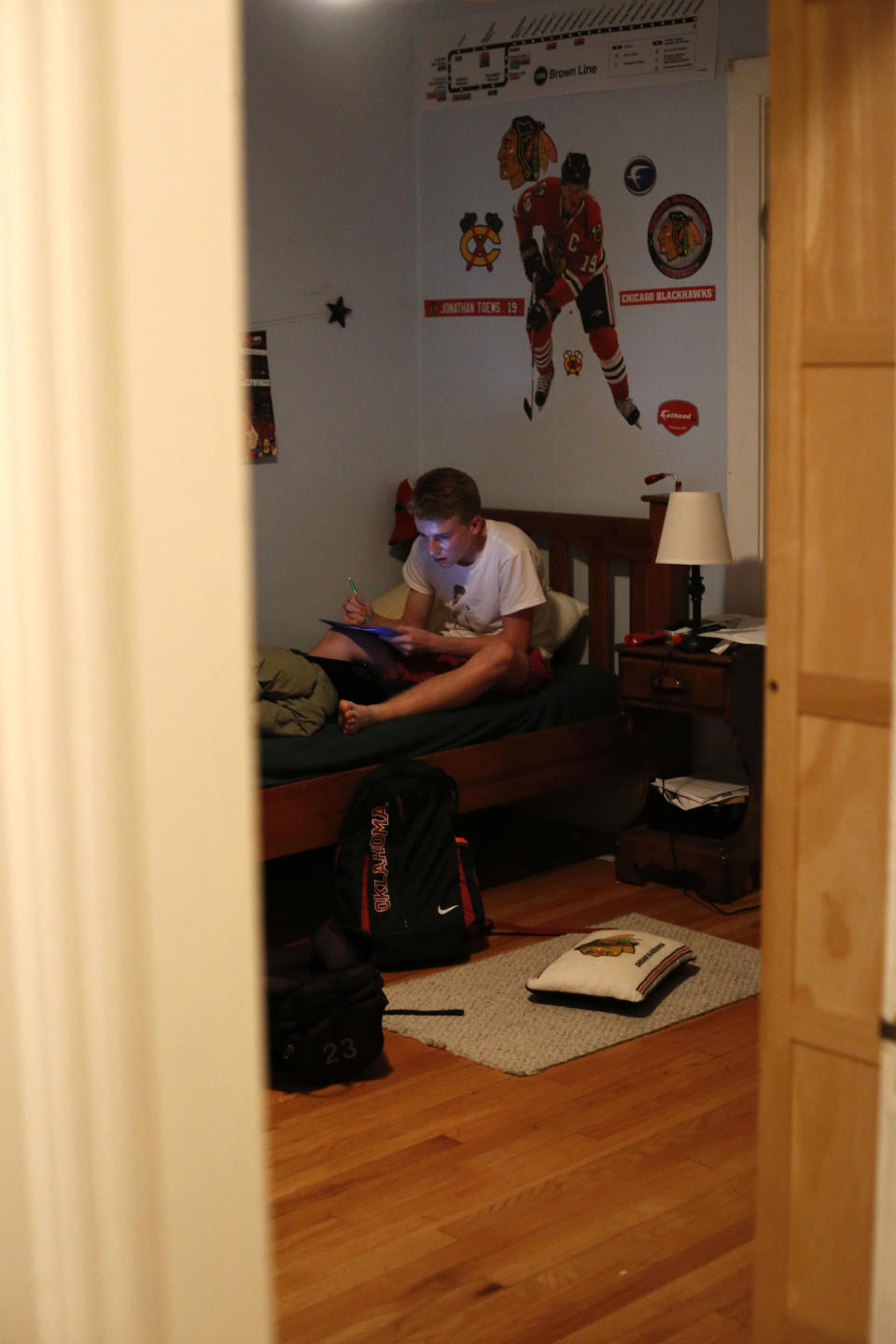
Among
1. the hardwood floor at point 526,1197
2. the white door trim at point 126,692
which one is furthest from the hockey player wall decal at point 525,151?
the white door trim at point 126,692

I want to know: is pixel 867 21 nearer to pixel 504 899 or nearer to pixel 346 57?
pixel 504 899

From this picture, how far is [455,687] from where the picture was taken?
14.0ft

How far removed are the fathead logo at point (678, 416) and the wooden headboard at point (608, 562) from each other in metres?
0.24

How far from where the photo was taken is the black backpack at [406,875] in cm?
374

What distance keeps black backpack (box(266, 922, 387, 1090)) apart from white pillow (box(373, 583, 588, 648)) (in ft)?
6.01

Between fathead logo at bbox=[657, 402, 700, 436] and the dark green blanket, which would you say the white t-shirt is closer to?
the dark green blanket

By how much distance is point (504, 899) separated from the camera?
431cm

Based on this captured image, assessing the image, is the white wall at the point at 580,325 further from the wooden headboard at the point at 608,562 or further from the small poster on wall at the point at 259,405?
the small poster on wall at the point at 259,405

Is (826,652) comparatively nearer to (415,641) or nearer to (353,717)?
(353,717)

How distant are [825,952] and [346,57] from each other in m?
4.11

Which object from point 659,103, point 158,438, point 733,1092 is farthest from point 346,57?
point 158,438

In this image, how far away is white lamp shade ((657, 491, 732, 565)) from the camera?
13.7 ft

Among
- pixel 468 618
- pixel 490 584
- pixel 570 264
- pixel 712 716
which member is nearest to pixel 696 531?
pixel 712 716

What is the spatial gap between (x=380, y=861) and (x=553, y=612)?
1262mm
